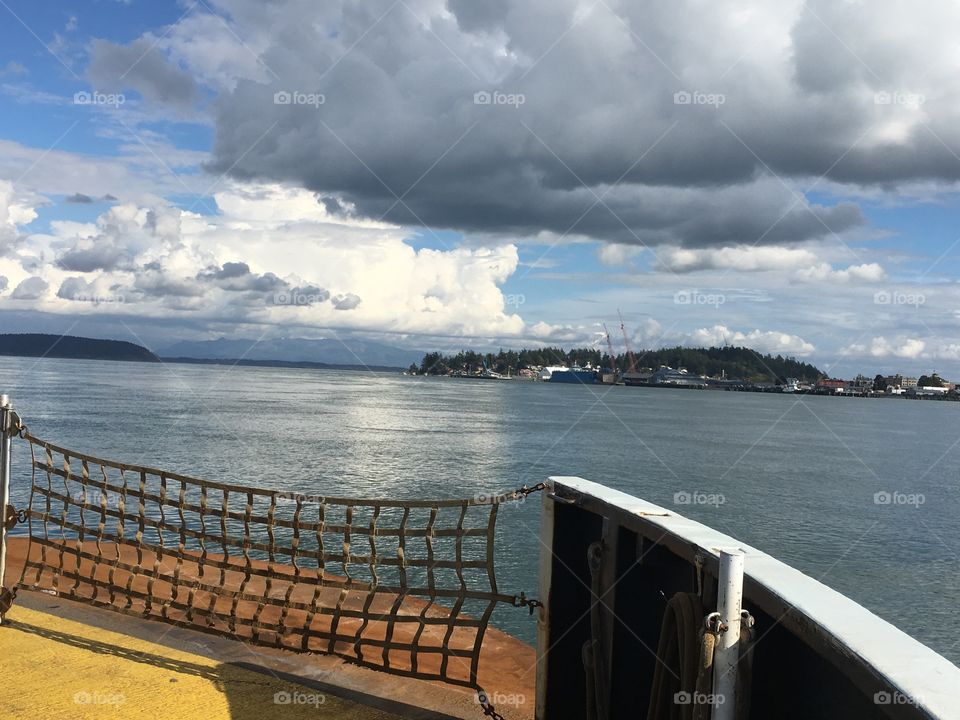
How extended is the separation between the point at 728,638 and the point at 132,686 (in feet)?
12.8

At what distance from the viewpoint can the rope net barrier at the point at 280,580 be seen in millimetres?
5316

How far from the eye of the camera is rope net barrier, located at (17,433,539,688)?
17.4 feet

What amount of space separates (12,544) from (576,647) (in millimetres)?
10020

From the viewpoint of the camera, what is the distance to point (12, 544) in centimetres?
1123
